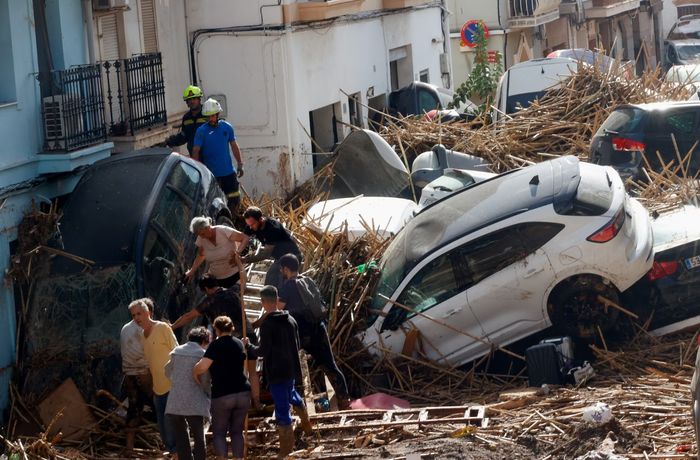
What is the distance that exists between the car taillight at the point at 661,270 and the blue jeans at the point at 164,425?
4.92m

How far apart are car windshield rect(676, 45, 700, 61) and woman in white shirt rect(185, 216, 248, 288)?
31613 mm

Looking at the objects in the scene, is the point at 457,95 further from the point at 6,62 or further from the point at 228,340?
the point at 228,340

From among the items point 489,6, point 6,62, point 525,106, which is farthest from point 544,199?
point 489,6

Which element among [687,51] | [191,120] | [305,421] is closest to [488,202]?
[305,421]

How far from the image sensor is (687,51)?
4228 cm

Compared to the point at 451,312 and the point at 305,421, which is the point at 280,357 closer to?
the point at 305,421

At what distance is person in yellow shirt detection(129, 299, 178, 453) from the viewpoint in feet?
34.9

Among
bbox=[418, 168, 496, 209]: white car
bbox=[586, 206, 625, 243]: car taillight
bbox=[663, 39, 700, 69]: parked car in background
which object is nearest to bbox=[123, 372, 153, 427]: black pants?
bbox=[586, 206, 625, 243]: car taillight

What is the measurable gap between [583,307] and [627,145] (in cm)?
631

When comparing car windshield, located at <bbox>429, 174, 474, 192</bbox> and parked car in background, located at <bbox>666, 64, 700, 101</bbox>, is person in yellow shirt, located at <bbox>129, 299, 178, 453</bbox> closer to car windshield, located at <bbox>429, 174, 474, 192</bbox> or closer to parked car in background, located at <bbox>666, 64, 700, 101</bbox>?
car windshield, located at <bbox>429, 174, 474, 192</bbox>

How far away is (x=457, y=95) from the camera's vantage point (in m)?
26.7

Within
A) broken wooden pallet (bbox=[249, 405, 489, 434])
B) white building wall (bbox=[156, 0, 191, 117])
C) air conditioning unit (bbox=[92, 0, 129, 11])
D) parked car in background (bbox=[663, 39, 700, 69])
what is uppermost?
air conditioning unit (bbox=[92, 0, 129, 11])

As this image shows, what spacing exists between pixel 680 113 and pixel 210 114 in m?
6.68

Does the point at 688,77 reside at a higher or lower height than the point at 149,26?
lower
